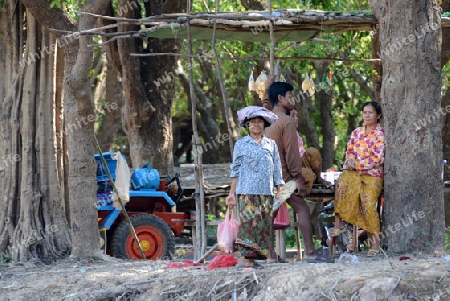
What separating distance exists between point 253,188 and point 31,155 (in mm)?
4179

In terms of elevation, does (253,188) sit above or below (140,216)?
above

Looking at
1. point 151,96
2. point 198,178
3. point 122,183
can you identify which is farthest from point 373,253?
point 151,96

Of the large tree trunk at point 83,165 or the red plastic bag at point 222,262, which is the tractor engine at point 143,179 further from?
the red plastic bag at point 222,262

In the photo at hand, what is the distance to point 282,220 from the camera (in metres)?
9.16

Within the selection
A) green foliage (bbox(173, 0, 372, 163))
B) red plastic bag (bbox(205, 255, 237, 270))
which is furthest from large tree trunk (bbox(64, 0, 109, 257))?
green foliage (bbox(173, 0, 372, 163))

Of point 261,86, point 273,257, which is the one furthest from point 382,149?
point 261,86

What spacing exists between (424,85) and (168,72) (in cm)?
704

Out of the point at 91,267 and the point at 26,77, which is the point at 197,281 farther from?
the point at 26,77

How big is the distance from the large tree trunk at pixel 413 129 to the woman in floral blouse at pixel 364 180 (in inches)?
5.7

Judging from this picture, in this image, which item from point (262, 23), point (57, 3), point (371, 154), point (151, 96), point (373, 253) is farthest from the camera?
point (151, 96)

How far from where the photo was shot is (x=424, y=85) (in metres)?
8.91

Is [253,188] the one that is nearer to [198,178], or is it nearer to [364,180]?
[198,178]

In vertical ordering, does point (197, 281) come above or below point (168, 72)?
below

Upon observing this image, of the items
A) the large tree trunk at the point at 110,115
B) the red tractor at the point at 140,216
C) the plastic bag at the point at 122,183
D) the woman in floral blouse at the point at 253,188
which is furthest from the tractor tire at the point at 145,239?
the large tree trunk at the point at 110,115
